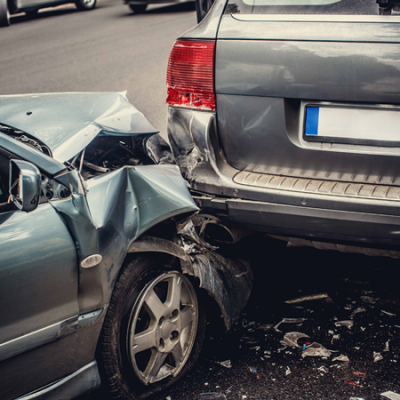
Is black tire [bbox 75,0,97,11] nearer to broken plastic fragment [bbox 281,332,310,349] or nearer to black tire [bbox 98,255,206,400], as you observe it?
broken plastic fragment [bbox 281,332,310,349]

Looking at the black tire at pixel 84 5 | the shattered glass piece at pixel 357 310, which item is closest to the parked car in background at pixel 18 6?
the black tire at pixel 84 5

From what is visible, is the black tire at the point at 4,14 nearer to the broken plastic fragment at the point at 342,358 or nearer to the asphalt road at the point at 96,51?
the asphalt road at the point at 96,51

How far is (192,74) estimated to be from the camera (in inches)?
112

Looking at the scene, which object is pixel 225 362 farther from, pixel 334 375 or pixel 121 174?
pixel 121 174

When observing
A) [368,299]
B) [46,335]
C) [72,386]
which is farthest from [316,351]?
[46,335]

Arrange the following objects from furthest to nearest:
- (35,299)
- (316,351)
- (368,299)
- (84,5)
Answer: (84,5) → (368,299) → (316,351) → (35,299)

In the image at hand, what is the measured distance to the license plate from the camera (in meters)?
2.49

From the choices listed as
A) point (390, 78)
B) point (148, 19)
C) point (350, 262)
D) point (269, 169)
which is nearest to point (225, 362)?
point (269, 169)

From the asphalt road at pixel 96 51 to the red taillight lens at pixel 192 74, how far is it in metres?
2.96

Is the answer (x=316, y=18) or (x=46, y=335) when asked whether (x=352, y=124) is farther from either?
(x=46, y=335)

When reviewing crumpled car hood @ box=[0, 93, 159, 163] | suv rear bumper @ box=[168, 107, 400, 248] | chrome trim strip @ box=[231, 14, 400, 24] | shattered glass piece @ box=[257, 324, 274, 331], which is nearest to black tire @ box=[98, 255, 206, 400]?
suv rear bumper @ box=[168, 107, 400, 248]

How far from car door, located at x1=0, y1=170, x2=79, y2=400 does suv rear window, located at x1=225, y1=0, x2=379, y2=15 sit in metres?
1.56

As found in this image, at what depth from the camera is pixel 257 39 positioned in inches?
105

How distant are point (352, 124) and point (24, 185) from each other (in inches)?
60.8
